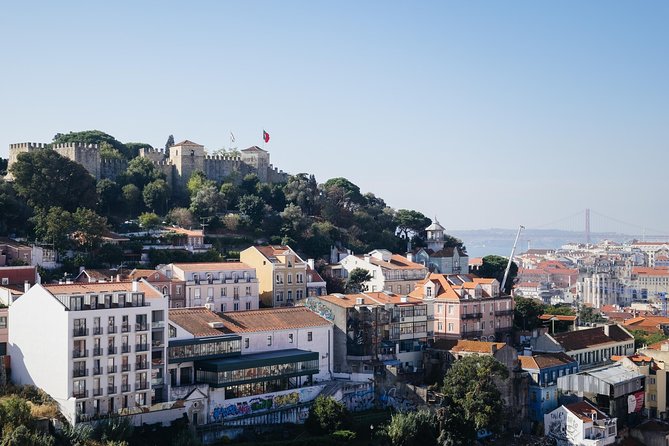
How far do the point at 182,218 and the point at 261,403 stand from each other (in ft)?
90.7

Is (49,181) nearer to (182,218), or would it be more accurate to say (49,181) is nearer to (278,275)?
(182,218)

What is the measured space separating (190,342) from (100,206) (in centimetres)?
2864

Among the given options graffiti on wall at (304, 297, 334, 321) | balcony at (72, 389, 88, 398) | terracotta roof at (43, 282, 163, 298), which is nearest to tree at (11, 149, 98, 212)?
graffiti on wall at (304, 297, 334, 321)

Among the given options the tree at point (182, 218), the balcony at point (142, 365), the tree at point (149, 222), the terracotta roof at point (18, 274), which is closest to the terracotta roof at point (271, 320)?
the balcony at point (142, 365)

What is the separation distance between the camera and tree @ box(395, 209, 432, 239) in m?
85.1

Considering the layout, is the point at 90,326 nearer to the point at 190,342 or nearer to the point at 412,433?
the point at 190,342

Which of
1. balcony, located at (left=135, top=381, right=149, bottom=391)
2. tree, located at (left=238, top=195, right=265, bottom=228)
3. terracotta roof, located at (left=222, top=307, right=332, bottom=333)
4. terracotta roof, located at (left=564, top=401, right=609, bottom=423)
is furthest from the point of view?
tree, located at (left=238, top=195, right=265, bottom=228)

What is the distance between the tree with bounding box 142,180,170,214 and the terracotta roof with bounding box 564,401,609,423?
35441 mm

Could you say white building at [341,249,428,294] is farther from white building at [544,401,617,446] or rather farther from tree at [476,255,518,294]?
white building at [544,401,617,446]

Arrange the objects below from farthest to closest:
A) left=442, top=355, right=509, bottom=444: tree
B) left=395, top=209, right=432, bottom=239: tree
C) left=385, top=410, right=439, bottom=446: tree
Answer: left=395, top=209, right=432, bottom=239: tree < left=442, top=355, right=509, bottom=444: tree < left=385, top=410, right=439, bottom=446: tree

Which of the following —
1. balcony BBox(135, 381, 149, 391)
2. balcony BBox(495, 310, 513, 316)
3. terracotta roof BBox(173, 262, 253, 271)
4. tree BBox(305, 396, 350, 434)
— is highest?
terracotta roof BBox(173, 262, 253, 271)

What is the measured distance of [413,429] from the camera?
45188 mm

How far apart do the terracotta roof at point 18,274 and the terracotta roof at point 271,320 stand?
35.6 feet

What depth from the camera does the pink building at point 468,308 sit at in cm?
5812
